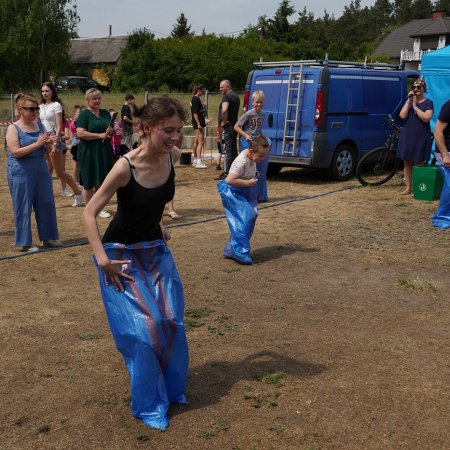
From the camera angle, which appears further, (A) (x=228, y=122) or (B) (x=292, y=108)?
(A) (x=228, y=122)

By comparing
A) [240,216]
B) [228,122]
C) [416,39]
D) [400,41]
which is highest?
[416,39]

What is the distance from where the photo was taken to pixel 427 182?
1052 cm

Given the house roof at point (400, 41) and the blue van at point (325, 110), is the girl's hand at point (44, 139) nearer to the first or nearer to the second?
the blue van at point (325, 110)

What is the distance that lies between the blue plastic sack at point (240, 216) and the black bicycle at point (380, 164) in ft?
17.4

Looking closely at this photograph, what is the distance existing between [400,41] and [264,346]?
3604 inches

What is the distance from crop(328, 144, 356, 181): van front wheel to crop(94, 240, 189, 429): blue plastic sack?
30.1ft

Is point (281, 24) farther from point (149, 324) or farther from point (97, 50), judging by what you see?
point (149, 324)

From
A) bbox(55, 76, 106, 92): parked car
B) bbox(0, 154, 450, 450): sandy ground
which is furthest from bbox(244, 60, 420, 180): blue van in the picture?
bbox(55, 76, 106, 92): parked car

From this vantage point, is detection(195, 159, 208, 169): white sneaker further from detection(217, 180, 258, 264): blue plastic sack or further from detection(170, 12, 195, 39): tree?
detection(170, 12, 195, 39): tree

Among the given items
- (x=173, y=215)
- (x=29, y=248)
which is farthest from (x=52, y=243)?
(x=173, y=215)

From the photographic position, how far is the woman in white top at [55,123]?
32.2 feet

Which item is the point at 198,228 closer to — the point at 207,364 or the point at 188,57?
the point at 207,364

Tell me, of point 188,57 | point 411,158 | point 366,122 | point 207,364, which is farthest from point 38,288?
point 188,57

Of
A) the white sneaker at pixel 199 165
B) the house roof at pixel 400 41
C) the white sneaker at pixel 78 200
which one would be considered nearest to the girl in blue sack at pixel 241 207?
the white sneaker at pixel 78 200
